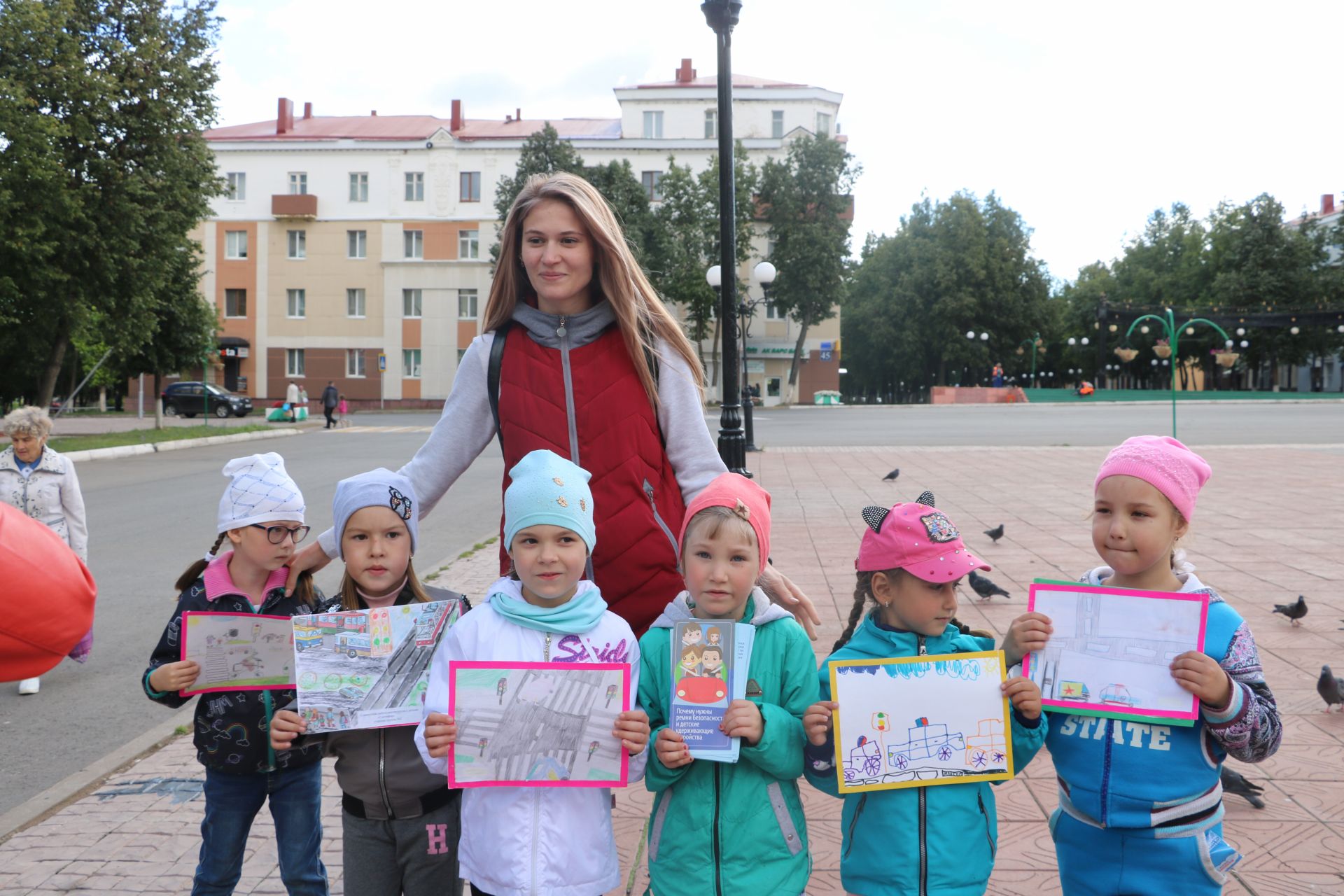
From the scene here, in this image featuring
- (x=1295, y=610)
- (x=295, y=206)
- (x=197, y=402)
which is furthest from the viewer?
(x=295, y=206)

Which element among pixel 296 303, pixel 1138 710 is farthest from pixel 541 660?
pixel 296 303

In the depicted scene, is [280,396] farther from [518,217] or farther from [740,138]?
[518,217]

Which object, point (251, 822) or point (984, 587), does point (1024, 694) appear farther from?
point (984, 587)

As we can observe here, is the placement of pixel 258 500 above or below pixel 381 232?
below

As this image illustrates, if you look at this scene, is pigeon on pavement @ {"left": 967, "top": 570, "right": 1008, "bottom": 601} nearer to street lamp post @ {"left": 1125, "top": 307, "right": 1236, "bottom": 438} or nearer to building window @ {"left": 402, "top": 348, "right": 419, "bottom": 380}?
street lamp post @ {"left": 1125, "top": 307, "right": 1236, "bottom": 438}

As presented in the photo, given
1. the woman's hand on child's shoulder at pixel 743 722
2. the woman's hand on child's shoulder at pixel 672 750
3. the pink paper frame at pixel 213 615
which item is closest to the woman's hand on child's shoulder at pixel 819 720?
the woman's hand on child's shoulder at pixel 743 722

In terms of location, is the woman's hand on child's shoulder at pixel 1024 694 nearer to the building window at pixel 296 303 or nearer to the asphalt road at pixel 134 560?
the asphalt road at pixel 134 560

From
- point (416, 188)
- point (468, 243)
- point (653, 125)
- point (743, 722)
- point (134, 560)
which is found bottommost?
point (134, 560)

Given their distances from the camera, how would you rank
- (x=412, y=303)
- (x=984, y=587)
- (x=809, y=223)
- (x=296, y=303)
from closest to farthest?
(x=984, y=587)
(x=809, y=223)
(x=412, y=303)
(x=296, y=303)

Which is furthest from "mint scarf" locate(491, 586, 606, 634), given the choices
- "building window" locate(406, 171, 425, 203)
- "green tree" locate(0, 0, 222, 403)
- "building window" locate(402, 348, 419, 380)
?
"building window" locate(406, 171, 425, 203)

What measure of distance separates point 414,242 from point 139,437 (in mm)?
31534

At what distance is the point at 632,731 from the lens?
8.11 ft

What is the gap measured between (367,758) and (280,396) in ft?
200

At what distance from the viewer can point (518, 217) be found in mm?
3045
